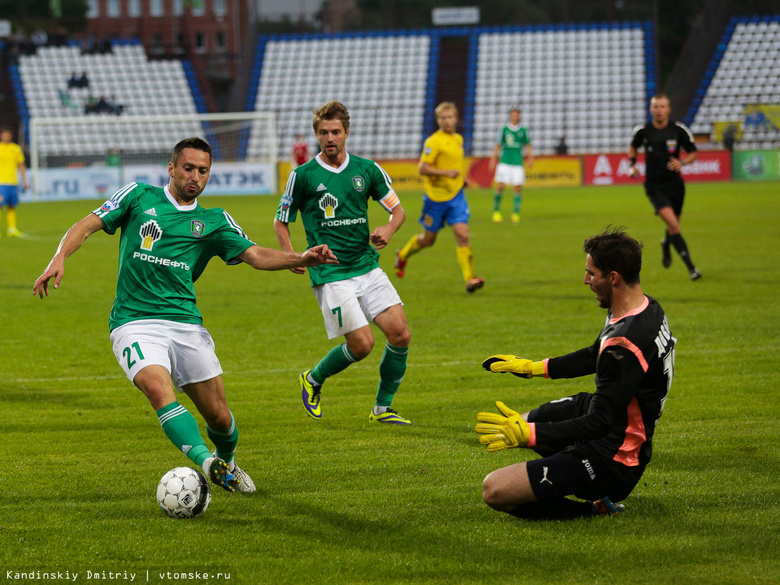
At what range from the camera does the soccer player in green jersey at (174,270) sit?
4.73m

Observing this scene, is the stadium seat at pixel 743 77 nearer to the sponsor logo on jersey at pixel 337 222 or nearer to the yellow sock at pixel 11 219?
the yellow sock at pixel 11 219

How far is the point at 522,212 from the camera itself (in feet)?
80.5

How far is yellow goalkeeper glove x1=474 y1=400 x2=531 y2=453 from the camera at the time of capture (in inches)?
156

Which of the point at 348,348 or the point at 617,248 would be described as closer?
the point at 617,248

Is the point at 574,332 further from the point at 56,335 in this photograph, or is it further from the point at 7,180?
the point at 7,180

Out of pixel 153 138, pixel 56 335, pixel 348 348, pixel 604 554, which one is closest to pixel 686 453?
pixel 604 554

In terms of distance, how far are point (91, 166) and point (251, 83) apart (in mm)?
12367

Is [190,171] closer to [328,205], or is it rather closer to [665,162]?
[328,205]

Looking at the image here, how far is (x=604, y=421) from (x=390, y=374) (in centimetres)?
267

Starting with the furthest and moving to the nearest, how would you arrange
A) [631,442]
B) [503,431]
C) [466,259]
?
[466,259]
[631,442]
[503,431]

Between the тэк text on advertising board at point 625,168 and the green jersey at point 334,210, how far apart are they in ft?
90.9

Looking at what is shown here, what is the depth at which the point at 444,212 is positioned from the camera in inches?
485

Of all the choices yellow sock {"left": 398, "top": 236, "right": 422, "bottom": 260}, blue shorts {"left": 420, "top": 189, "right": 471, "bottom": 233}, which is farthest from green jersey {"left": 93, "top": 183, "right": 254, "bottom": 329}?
yellow sock {"left": 398, "top": 236, "right": 422, "bottom": 260}

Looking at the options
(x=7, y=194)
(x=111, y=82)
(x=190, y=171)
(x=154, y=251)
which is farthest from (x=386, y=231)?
(x=111, y=82)
